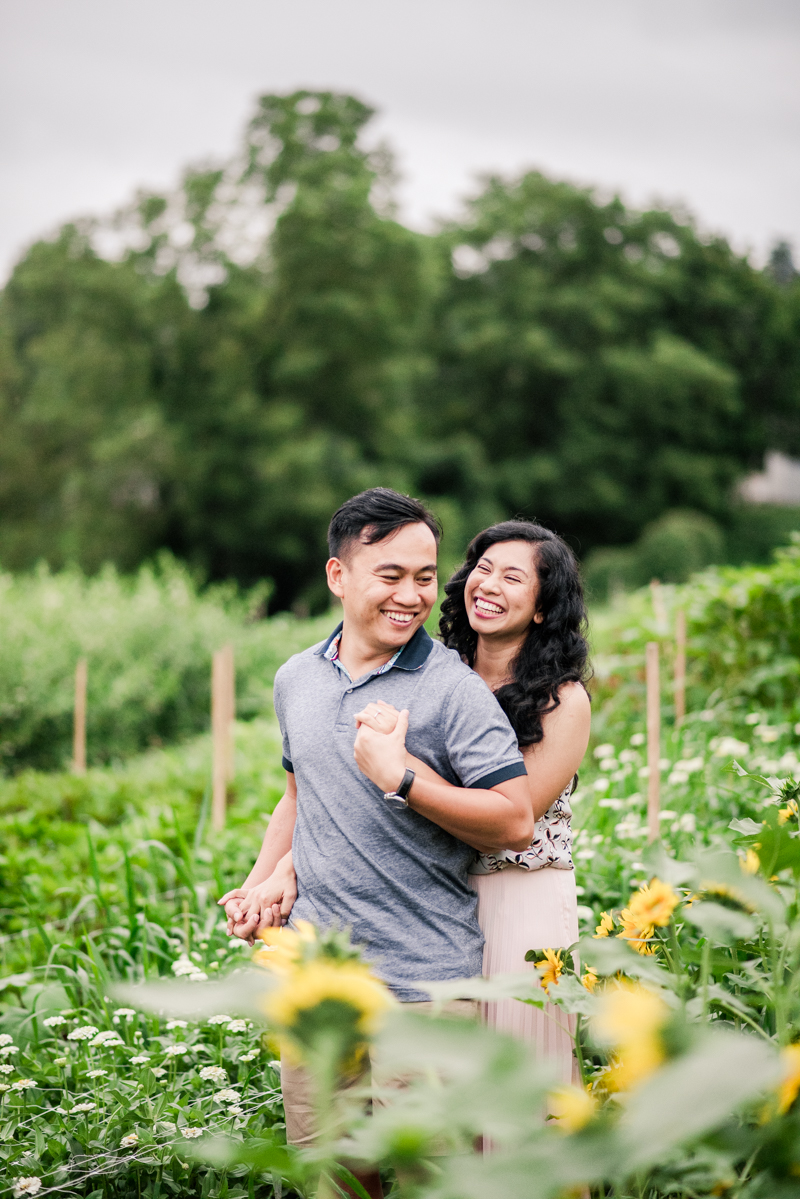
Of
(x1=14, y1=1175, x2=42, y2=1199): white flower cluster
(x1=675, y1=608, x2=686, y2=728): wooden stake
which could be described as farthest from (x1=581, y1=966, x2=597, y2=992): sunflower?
(x1=675, y1=608, x2=686, y2=728): wooden stake

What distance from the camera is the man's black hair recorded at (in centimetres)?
168

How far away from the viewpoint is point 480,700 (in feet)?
5.22

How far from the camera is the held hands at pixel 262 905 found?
168 centimetres

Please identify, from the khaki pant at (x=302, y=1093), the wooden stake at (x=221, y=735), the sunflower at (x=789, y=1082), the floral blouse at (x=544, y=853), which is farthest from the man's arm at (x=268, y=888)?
the wooden stake at (x=221, y=735)

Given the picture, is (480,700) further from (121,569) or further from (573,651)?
(121,569)

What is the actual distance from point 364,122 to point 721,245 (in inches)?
468

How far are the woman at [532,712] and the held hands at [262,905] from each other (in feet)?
1.19

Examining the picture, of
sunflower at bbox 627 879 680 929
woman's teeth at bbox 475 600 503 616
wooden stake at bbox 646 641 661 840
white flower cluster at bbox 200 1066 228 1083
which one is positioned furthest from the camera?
wooden stake at bbox 646 641 661 840

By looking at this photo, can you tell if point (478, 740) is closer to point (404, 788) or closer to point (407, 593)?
point (404, 788)


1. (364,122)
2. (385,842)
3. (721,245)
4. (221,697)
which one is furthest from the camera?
(721,245)

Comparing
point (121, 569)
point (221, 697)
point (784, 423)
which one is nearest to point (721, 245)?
point (784, 423)

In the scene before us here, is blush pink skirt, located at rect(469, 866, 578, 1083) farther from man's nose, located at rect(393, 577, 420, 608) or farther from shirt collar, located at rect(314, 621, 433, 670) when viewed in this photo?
man's nose, located at rect(393, 577, 420, 608)

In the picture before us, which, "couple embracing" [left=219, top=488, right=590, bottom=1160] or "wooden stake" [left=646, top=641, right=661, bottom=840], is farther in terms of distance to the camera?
"wooden stake" [left=646, top=641, right=661, bottom=840]

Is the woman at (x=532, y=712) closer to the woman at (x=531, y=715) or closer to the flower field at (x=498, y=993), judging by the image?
the woman at (x=531, y=715)
